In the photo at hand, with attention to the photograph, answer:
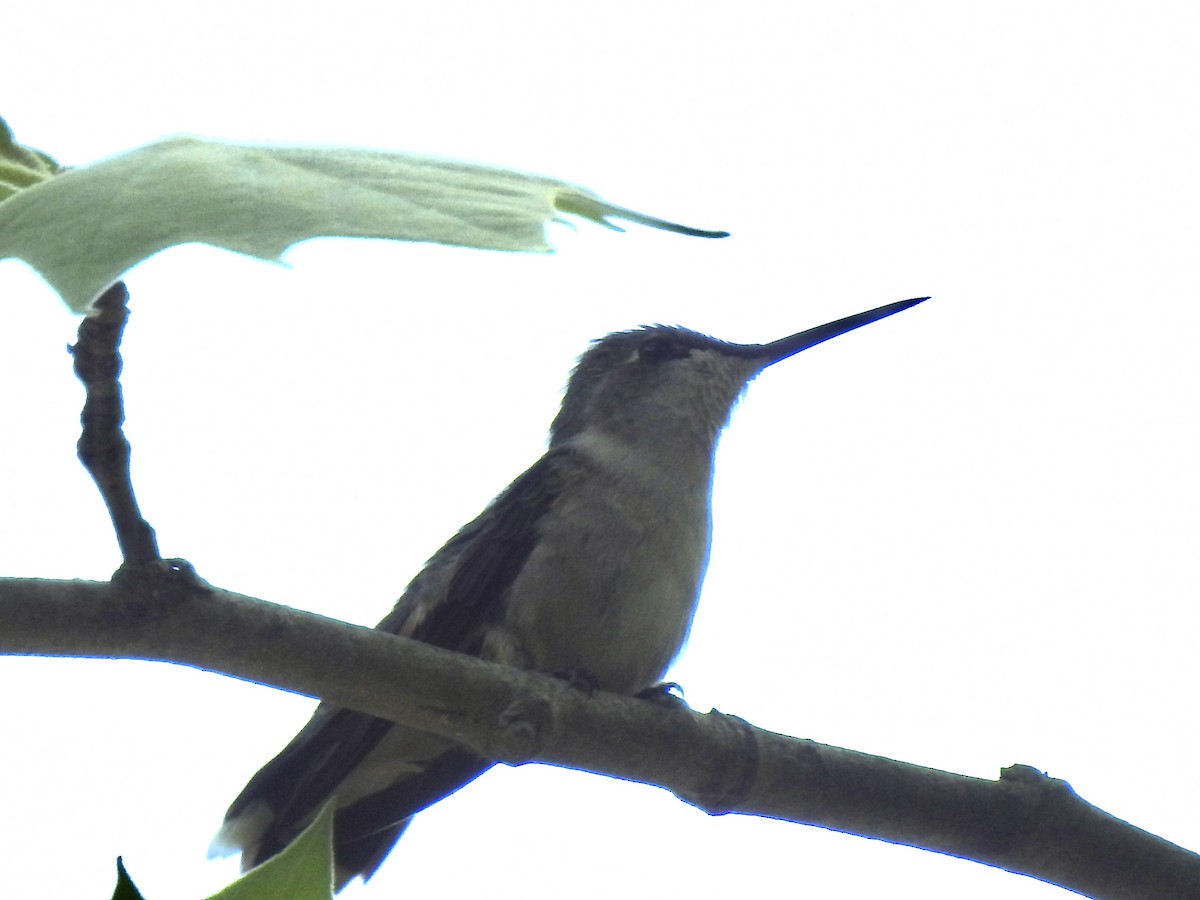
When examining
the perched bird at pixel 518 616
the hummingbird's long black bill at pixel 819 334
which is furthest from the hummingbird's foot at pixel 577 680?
the hummingbird's long black bill at pixel 819 334

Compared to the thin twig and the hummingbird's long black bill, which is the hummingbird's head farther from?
the thin twig

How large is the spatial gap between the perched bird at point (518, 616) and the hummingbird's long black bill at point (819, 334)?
0.81 metres

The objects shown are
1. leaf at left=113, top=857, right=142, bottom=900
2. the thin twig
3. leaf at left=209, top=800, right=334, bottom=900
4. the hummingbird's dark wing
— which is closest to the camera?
leaf at left=113, top=857, right=142, bottom=900

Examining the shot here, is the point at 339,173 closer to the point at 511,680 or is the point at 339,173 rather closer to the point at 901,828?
the point at 511,680

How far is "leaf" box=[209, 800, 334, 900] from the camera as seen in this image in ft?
2.61

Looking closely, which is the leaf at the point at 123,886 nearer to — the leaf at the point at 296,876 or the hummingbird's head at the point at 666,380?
the leaf at the point at 296,876

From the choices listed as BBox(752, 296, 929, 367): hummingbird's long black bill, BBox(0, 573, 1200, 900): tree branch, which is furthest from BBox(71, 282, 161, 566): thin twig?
BBox(752, 296, 929, 367): hummingbird's long black bill

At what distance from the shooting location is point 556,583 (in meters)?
3.28

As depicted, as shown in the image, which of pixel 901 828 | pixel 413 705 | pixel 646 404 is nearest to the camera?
pixel 413 705

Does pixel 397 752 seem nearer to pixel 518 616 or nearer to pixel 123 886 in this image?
pixel 518 616

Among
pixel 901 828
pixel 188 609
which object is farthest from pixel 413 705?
pixel 901 828

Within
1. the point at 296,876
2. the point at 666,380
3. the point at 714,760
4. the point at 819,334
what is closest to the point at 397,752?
the point at 714,760

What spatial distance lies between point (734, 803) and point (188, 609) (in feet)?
3.66

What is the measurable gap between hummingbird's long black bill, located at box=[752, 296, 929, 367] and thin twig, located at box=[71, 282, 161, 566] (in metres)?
2.75
